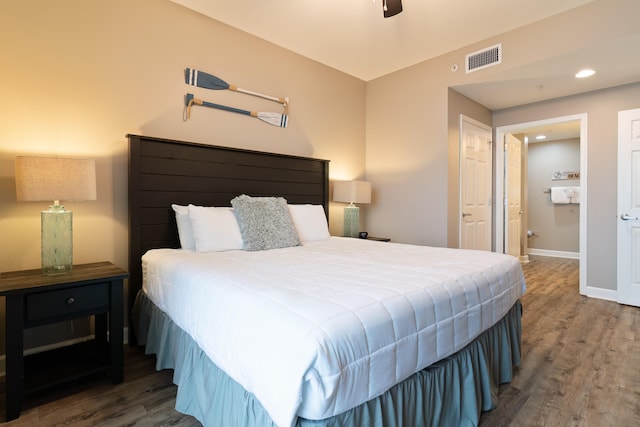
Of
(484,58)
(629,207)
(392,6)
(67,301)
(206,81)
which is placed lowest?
(67,301)

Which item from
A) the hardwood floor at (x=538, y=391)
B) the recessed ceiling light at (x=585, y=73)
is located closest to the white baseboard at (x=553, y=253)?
the hardwood floor at (x=538, y=391)

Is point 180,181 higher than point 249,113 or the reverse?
the reverse

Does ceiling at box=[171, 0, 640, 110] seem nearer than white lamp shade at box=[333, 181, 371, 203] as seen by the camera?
Yes

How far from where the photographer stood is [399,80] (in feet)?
13.3

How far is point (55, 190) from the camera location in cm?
185

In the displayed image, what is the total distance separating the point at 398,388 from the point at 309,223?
2059 millimetres

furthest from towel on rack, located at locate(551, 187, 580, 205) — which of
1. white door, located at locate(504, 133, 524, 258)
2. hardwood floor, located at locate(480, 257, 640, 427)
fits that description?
hardwood floor, located at locate(480, 257, 640, 427)

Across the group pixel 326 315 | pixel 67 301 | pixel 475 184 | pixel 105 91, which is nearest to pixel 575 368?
pixel 326 315

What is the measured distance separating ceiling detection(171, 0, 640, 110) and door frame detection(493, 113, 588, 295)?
37cm

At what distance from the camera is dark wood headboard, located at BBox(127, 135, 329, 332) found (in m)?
2.39

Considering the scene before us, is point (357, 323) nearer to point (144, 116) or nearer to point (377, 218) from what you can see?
point (144, 116)

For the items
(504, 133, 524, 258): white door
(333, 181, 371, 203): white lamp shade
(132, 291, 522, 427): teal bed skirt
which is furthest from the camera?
(504, 133, 524, 258): white door

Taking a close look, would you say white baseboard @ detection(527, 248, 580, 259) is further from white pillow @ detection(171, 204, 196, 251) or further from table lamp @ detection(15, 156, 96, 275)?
table lamp @ detection(15, 156, 96, 275)

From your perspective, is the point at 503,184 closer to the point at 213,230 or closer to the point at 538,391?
the point at 538,391
